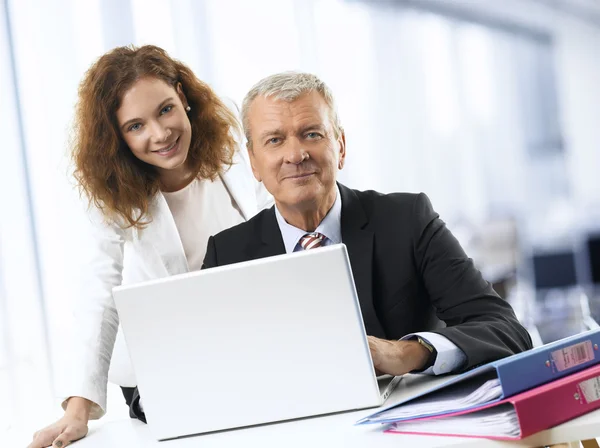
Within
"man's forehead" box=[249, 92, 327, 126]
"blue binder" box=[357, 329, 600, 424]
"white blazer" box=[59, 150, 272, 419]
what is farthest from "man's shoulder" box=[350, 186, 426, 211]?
"blue binder" box=[357, 329, 600, 424]

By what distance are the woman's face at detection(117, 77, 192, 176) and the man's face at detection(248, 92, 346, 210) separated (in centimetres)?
37

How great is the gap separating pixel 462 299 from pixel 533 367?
563mm

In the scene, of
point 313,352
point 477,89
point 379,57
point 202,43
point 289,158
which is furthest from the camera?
point 477,89

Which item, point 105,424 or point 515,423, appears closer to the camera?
point 515,423

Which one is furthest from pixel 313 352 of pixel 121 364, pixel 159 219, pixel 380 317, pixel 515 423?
pixel 121 364

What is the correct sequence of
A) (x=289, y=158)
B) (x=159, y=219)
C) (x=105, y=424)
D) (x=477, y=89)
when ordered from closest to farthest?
(x=105, y=424)
(x=289, y=158)
(x=159, y=219)
(x=477, y=89)

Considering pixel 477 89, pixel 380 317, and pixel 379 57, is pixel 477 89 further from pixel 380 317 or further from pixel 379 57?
pixel 380 317

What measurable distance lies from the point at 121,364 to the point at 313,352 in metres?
1.20

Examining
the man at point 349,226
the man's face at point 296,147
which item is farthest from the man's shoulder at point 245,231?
the man's face at point 296,147

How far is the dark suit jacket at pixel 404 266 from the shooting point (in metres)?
1.65

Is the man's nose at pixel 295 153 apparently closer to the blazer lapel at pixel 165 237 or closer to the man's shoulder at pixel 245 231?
the man's shoulder at pixel 245 231

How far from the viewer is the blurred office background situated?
3.17 metres

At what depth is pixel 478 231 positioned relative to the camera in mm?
5895

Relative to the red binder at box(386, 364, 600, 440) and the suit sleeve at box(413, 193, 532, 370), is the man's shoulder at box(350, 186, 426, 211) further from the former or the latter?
the red binder at box(386, 364, 600, 440)
